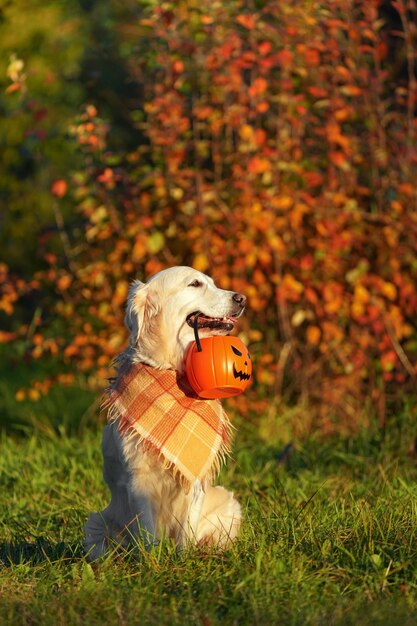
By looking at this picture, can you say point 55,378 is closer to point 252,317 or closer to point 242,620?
point 252,317

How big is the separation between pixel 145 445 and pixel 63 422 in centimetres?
326

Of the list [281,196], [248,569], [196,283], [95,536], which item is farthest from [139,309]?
[281,196]

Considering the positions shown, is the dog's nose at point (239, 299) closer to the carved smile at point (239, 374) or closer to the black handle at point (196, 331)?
the black handle at point (196, 331)

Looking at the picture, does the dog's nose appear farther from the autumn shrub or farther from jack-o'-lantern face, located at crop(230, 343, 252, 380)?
the autumn shrub

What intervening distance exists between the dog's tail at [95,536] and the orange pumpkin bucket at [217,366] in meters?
0.70

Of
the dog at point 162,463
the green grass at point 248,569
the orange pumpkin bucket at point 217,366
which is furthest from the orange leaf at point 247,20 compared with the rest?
the green grass at point 248,569

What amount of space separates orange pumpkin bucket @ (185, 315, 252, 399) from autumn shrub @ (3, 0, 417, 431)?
98.2 inches

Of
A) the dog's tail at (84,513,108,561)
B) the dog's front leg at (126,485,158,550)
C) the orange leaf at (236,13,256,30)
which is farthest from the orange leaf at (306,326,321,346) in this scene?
the dog's front leg at (126,485,158,550)

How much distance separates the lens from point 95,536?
4.11m

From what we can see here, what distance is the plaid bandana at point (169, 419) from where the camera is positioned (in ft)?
13.2

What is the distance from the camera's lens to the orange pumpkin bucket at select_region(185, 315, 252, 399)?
3947 millimetres

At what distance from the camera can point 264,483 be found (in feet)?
17.7

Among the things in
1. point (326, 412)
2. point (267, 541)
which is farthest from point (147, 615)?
point (326, 412)

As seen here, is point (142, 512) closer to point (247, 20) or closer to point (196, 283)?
point (196, 283)
